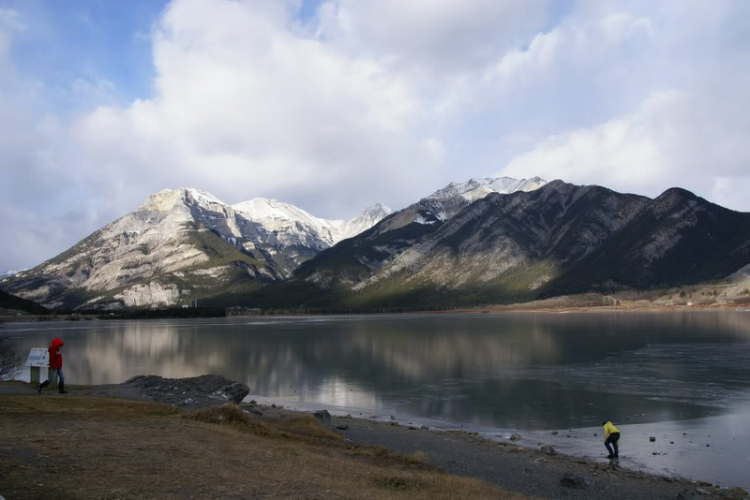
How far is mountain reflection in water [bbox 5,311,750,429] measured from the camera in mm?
48156

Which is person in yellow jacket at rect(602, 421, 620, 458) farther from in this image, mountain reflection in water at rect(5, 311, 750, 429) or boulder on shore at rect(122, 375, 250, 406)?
boulder on shore at rect(122, 375, 250, 406)

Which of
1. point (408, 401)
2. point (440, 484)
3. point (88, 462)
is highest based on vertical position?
point (88, 462)

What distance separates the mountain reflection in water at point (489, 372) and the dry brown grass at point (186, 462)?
71.5ft

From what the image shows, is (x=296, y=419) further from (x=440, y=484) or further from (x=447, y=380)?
(x=447, y=380)

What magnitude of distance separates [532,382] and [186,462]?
49560mm

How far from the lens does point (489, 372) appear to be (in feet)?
232

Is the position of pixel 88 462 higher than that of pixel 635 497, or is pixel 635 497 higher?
pixel 88 462

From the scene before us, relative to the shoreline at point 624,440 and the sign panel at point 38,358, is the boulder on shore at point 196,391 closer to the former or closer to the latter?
the sign panel at point 38,358

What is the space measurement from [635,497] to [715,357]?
211 ft

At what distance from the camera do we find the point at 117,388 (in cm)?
4969

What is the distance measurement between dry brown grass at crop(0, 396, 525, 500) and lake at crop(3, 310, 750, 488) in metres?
16.6

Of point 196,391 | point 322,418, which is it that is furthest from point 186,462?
point 196,391

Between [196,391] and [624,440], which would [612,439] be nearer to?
[624,440]

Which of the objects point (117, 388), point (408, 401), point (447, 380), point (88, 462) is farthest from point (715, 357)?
point (88, 462)
